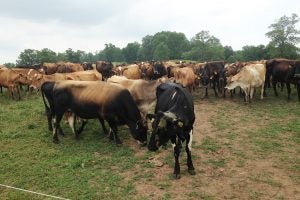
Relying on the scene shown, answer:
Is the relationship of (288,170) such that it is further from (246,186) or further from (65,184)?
(65,184)

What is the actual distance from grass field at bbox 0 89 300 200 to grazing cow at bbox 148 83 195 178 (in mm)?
926

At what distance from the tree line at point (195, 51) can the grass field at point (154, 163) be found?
47095mm

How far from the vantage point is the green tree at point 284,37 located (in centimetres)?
6066

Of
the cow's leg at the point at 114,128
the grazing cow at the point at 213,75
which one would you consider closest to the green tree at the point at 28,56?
the grazing cow at the point at 213,75

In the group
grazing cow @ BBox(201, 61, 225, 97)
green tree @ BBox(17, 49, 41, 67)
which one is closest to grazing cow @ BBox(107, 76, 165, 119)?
grazing cow @ BBox(201, 61, 225, 97)

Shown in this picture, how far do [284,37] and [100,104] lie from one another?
60140 mm

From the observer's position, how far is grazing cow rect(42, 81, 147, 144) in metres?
11.2

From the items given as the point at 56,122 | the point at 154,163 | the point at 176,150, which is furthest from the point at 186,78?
the point at 176,150

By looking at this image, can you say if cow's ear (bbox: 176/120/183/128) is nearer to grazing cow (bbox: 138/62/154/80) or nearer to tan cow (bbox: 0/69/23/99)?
tan cow (bbox: 0/69/23/99)

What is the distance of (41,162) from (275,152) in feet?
23.5

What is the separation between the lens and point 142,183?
8680mm

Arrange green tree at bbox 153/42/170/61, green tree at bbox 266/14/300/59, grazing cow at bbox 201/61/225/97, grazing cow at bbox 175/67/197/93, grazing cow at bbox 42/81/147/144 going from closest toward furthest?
1. grazing cow at bbox 42/81/147/144
2. grazing cow at bbox 175/67/197/93
3. grazing cow at bbox 201/61/225/97
4. green tree at bbox 266/14/300/59
5. green tree at bbox 153/42/170/61

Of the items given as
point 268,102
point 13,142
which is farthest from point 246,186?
point 268,102

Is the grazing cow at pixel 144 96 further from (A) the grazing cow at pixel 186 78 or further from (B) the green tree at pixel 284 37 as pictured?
(B) the green tree at pixel 284 37
